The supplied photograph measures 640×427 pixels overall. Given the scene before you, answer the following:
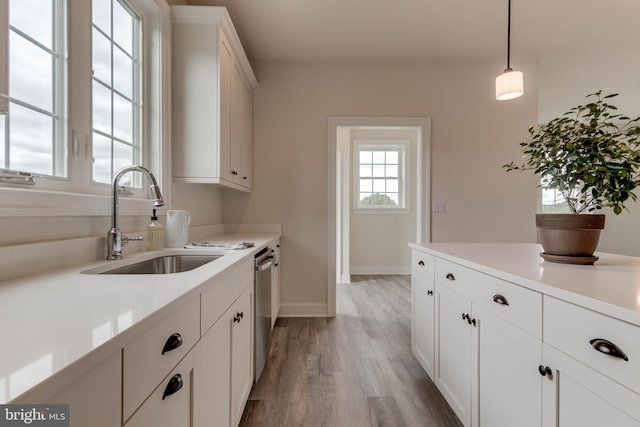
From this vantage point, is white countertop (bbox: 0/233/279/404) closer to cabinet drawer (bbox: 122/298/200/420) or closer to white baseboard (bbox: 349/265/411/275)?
cabinet drawer (bbox: 122/298/200/420)

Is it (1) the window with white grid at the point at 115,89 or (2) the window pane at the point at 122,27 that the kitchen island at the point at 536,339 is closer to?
(1) the window with white grid at the point at 115,89

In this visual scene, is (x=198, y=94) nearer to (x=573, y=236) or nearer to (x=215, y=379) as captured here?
(x=215, y=379)

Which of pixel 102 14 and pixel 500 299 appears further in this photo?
pixel 102 14

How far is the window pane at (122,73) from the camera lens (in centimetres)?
160

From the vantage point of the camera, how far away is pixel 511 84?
6.33 feet

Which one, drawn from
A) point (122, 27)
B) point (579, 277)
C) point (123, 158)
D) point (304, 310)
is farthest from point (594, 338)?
point (304, 310)

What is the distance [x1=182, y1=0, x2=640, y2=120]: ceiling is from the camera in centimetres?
234

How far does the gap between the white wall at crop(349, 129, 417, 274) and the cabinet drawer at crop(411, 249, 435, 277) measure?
3.03 metres

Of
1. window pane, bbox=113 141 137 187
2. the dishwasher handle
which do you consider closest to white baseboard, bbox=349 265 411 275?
the dishwasher handle

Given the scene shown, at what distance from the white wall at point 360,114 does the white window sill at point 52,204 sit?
69.1 inches

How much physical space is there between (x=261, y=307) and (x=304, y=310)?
1256 millimetres

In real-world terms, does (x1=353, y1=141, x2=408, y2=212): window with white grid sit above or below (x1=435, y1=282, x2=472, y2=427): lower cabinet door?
above

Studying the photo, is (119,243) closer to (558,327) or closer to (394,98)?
(558,327)

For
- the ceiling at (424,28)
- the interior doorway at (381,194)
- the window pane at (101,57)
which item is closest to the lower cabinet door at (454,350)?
the window pane at (101,57)
